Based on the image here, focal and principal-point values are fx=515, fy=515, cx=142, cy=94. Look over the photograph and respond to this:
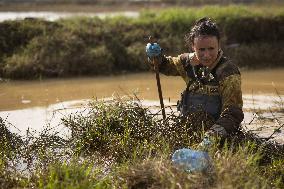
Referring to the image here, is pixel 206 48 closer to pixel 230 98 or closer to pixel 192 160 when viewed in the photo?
pixel 230 98

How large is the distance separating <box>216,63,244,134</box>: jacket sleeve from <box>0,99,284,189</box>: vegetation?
17 centimetres

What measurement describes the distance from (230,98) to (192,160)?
1.06m

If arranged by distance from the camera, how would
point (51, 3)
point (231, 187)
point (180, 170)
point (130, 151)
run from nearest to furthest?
point (231, 187) → point (180, 170) → point (130, 151) → point (51, 3)

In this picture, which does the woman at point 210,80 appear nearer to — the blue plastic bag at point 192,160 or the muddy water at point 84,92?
the blue plastic bag at point 192,160

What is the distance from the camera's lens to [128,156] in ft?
14.3

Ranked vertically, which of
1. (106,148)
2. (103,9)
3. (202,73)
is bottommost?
(106,148)

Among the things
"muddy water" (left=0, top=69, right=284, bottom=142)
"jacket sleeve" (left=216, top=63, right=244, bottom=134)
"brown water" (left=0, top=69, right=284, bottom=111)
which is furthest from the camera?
"brown water" (left=0, top=69, right=284, bottom=111)

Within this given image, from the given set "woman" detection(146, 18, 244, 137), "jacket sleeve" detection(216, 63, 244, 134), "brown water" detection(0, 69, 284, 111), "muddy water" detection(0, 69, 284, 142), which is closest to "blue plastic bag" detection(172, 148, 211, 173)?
"woman" detection(146, 18, 244, 137)

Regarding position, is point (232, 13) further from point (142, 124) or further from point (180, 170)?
point (180, 170)

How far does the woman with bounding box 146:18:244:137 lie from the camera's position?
4316 mm

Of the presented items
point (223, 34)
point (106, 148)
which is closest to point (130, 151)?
point (106, 148)

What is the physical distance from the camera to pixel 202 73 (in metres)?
4.73

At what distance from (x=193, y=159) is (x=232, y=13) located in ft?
26.1

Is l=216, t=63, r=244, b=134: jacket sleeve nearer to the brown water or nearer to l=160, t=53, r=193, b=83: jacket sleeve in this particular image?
l=160, t=53, r=193, b=83: jacket sleeve
